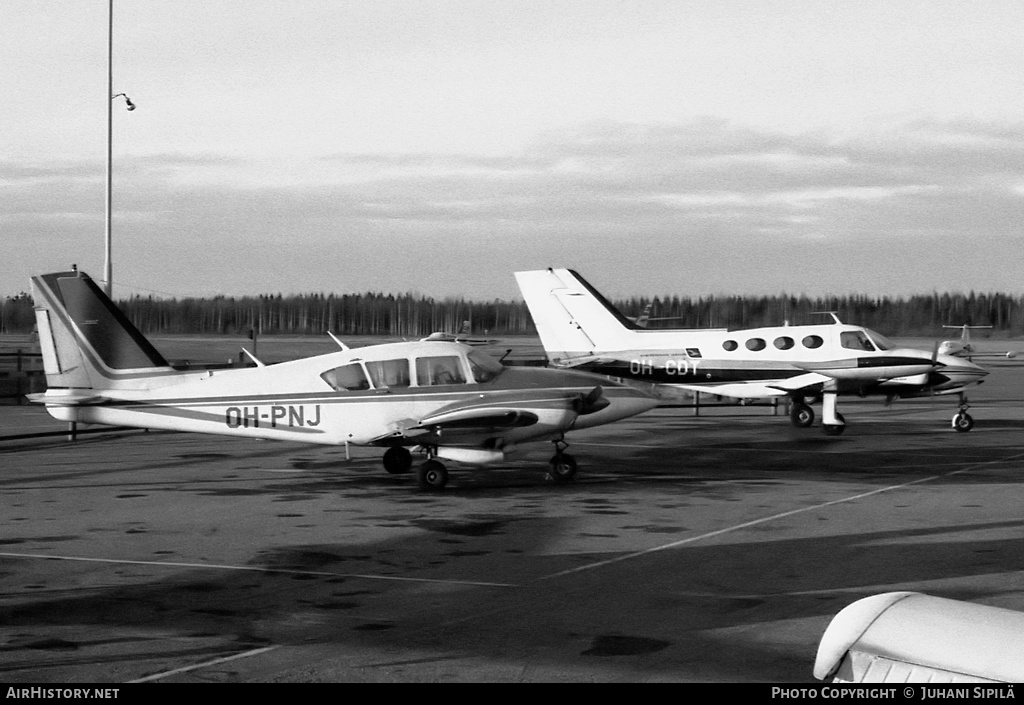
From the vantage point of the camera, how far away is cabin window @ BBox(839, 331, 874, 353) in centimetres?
2678

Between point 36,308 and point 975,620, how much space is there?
16.3 m

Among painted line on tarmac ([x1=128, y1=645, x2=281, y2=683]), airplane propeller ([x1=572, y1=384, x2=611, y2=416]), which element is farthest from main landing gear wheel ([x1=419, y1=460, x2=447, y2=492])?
painted line on tarmac ([x1=128, y1=645, x2=281, y2=683])

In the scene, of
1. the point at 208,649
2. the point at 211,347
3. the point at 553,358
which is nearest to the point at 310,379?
the point at 208,649

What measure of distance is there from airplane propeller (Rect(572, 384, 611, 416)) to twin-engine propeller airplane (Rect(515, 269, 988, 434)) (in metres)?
10.9

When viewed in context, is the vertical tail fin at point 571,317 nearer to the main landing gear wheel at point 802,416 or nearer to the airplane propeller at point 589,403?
the main landing gear wheel at point 802,416

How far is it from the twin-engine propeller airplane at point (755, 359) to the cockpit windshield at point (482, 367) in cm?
1100

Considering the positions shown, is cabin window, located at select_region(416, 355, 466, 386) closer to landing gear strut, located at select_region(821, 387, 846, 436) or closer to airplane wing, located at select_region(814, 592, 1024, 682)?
landing gear strut, located at select_region(821, 387, 846, 436)

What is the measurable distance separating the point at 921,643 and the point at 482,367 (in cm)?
1348

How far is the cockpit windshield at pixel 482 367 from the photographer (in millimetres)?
16641

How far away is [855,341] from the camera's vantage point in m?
26.9

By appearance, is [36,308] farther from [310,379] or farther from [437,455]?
[437,455]

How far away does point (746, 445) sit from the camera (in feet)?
74.2

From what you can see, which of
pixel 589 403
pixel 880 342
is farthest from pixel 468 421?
pixel 880 342
